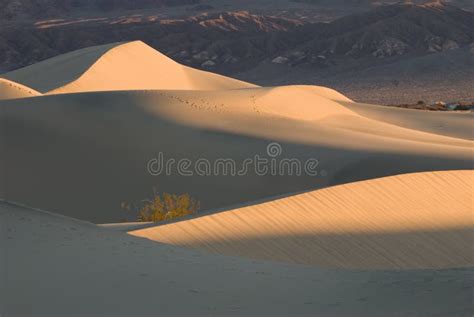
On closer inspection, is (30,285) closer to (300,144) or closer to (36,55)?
(300,144)

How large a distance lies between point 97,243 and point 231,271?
1394mm

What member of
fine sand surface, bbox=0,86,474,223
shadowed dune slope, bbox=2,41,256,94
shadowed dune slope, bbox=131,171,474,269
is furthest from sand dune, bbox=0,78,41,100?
shadowed dune slope, bbox=131,171,474,269

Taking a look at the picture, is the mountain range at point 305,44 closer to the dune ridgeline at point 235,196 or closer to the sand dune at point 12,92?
the dune ridgeline at point 235,196

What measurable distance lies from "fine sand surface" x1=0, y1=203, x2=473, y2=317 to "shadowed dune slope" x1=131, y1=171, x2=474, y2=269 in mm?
3122

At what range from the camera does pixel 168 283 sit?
8070mm

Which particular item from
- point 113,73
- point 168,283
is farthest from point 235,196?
point 113,73

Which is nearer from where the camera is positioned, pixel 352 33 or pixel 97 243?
pixel 97 243

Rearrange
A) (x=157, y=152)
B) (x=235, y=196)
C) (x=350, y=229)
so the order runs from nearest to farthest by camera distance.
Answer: (x=350, y=229) < (x=235, y=196) < (x=157, y=152)

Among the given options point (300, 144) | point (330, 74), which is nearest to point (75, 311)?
point (300, 144)

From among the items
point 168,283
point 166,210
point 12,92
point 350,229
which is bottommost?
point 166,210

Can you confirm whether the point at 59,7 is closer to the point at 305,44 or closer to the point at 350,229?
the point at 305,44

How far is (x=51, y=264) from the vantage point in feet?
27.0

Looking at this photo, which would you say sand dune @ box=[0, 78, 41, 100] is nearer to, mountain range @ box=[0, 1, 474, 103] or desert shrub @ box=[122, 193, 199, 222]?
desert shrub @ box=[122, 193, 199, 222]

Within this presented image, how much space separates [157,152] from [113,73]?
17.6 metres
